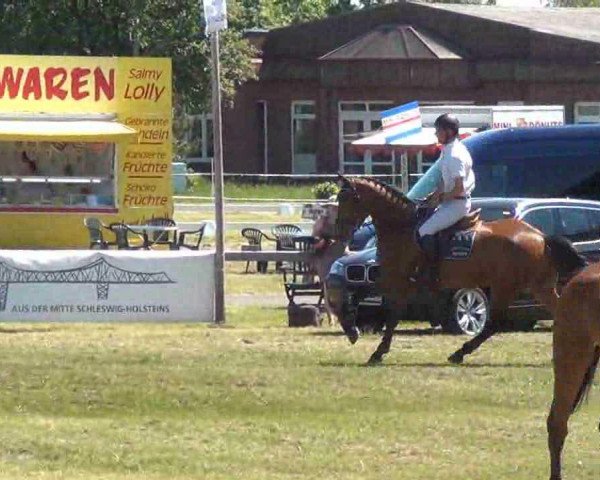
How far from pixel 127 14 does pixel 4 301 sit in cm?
3491

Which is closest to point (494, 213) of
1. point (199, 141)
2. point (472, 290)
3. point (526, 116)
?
point (472, 290)

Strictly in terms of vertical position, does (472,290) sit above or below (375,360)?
above

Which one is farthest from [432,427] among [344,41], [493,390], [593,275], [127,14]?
[344,41]

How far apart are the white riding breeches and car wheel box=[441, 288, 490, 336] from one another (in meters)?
3.03

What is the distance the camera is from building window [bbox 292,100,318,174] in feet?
197

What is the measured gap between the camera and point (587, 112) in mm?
56156

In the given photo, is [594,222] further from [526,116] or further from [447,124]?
[526,116]

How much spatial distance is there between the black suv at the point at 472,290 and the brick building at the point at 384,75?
35.1 metres

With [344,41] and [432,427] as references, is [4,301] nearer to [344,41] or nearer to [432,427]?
[432,427]

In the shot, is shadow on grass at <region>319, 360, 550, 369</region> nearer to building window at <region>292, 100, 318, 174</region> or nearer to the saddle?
the saddle

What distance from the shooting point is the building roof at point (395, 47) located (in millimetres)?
56003

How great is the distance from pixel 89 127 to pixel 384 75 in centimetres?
2311

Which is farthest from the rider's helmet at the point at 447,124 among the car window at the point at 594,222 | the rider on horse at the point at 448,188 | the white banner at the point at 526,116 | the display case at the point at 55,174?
the display case at the point at 55,174

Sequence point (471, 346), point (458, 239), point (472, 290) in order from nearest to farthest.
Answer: point (471, 346), point (458, 239), point (472, 290)
